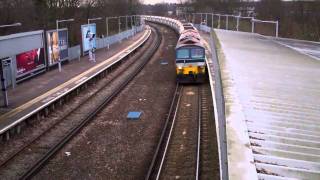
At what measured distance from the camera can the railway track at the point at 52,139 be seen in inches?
446

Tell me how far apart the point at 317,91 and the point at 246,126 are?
4312mm

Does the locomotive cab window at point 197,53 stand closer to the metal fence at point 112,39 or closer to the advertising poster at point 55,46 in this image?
the advertising poster at point 55,46

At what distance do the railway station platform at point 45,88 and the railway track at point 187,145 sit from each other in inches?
203

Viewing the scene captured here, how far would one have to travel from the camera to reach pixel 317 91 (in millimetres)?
10859

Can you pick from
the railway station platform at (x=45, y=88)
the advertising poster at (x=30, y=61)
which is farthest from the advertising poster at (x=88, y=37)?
the advertising poster at (x=30, y=61)

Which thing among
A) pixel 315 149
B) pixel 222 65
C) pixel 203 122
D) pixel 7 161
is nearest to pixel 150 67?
pixel 203 122

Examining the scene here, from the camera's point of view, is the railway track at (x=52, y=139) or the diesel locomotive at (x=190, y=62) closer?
the railway track at (x=52, y=139)

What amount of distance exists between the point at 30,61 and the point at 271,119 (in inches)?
657

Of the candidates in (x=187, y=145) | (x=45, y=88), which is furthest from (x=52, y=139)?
(x=45, y=88)

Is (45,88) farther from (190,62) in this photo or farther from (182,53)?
(190,62)

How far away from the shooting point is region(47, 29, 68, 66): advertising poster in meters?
24.1

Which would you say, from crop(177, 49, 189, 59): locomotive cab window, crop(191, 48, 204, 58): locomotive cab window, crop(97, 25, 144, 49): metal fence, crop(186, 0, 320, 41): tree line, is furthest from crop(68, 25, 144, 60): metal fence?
crop(186, 0, 320, 41): tree line

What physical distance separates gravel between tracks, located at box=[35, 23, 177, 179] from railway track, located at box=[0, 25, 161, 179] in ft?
0.84

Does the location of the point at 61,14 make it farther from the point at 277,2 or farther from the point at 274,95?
the point at 274,95
